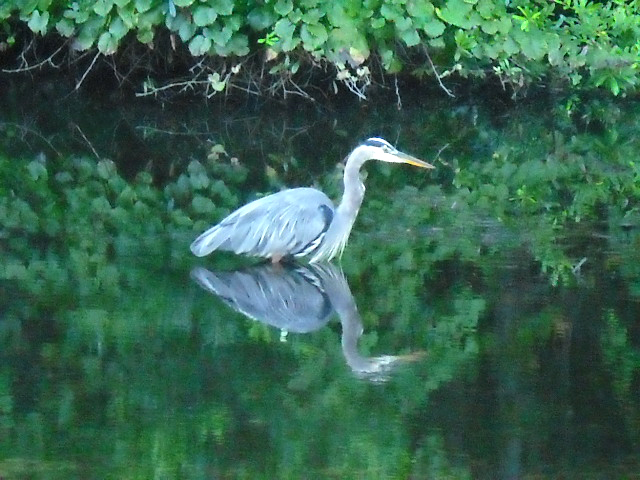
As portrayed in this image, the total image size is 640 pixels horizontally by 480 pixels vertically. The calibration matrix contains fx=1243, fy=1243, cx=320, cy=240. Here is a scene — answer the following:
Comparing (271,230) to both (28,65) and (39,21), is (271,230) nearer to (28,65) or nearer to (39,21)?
(39,21)

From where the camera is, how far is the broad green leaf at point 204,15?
34.0ft

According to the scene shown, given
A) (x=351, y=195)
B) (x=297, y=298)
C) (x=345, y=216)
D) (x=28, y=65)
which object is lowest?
(x=297, y=298)

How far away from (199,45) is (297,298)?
518 cm

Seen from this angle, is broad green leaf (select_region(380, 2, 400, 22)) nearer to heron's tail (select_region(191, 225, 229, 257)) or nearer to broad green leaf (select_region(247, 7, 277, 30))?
broad green leaf (select_region(247, 7, 277, 30))

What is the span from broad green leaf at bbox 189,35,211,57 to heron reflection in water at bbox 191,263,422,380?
175 inches

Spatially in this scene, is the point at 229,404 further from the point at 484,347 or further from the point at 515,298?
the point at 515,298

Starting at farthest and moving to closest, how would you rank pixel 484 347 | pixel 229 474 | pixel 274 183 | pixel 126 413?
pixel 274 183
pixel 484 347
pixel 126 413
pixel 229 474

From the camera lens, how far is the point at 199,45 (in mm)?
10539

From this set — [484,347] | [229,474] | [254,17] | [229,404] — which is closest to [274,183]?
[254,17]

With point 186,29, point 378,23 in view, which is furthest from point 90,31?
point 378,23

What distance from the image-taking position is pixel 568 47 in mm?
11578

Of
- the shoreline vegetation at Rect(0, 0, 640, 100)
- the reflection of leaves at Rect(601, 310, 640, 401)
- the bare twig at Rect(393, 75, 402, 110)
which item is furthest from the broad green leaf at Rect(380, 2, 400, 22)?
the reflection of leaves at Rect(601, 310, 640, 401)

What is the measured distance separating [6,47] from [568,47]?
5702mm

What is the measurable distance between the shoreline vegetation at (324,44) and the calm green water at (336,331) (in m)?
1.68
